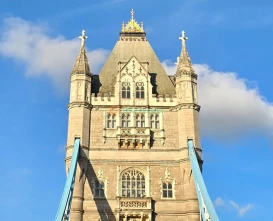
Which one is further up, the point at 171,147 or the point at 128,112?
the point at 128,112

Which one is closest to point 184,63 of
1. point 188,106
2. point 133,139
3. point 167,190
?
point 188,106

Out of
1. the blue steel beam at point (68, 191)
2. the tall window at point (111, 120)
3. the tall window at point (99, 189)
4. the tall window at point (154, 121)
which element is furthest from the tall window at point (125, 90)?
the tall window at point (99, 189)

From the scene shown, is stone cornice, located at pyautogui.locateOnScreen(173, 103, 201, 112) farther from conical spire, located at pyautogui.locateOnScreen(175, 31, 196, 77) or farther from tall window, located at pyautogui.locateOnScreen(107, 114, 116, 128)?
tall window, located at pyautogui.locateOnScreen(107, 114, 116, 128)

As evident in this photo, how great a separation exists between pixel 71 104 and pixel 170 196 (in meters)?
10.9

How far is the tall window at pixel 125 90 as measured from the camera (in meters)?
41.3

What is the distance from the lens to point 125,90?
136 feet

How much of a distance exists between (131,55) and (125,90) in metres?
4.74

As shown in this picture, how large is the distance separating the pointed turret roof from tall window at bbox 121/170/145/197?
7.75 meters

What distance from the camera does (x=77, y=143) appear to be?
123ft

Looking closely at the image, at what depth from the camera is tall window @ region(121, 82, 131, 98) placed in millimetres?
41312

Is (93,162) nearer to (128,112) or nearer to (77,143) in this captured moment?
(77,143)

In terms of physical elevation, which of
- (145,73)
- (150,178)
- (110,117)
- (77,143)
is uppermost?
(145,73)

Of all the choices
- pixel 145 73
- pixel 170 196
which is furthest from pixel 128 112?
pixel 170 196

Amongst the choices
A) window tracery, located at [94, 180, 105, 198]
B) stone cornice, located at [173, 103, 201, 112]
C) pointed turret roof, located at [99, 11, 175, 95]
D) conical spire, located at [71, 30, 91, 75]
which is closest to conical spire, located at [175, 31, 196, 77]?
pointed turret roof, located at [99, 11, 175, 95]
